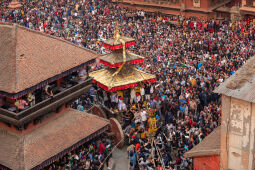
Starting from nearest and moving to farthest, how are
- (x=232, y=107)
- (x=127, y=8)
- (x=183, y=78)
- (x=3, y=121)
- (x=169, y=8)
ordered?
(x=232, y=107) < (x=3, y=121) < (x=183, y=78) < (x=169, y=8) < (x=127, y=8)

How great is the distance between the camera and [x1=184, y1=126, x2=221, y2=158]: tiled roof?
2047 centimetres

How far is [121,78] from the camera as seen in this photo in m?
29.8

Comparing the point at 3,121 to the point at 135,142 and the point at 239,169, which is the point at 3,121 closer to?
the point at 135,142

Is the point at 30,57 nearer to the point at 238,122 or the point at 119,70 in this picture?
the point at 119,70

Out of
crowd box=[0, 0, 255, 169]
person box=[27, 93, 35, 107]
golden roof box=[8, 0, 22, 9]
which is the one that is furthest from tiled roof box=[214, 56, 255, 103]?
golden roof box=[8, 0, 22, 9]

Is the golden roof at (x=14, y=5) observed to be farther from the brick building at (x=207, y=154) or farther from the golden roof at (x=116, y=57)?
the brick building at (x=207, y=154)

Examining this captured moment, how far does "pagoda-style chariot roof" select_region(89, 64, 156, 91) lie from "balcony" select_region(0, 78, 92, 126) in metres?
3.78

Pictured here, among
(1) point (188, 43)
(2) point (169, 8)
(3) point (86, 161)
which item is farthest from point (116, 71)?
(2) point (169, 8)

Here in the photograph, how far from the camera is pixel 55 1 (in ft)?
178

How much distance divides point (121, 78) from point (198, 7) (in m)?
22.0

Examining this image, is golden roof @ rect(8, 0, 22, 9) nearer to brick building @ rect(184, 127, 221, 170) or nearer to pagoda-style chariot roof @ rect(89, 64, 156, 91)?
pagoda-style chariot roof @ rect(89, 64, 156, 91)

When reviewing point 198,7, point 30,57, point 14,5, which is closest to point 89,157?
point 30,57

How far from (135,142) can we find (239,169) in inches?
302

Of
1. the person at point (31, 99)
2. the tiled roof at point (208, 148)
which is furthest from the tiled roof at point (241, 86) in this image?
the person at point (31, 99)
